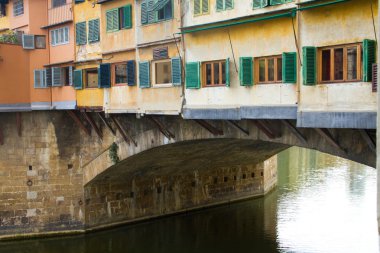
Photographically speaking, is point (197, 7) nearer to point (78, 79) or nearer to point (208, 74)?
point (208, 74)

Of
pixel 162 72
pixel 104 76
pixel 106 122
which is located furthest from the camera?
pixel 106 122

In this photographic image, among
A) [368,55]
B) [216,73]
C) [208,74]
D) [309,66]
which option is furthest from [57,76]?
[368,55]

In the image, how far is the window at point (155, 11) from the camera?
15.9 metres

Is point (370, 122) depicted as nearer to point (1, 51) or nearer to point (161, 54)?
point (161, 54)

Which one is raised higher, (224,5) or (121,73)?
(224,5)

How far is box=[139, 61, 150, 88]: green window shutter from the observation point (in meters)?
16.9

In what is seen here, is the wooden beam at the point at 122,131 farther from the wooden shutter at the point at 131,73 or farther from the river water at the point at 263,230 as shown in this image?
the river water at the point at 263,230

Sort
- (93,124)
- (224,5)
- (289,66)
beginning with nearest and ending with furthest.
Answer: (289,66)
(224,5)
(93,124)

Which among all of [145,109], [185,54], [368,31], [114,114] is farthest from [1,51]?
[368,31]

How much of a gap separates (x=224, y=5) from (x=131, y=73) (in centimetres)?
496

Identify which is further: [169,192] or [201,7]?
[169,192]

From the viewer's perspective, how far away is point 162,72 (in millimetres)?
16594

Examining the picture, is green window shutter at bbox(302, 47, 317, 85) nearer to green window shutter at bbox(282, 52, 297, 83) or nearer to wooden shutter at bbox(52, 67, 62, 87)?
green window shutter at bbox(282, 52, 297, 83)

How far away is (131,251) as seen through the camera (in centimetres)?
2116
